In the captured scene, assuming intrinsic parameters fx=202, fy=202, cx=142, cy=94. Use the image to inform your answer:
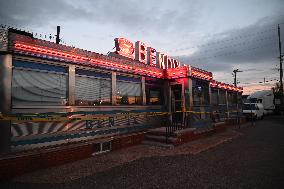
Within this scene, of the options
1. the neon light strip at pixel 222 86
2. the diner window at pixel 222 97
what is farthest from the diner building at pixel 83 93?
the diner window at pixel 222 97

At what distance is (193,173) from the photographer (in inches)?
232

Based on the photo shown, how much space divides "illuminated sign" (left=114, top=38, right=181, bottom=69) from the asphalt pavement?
255 inches

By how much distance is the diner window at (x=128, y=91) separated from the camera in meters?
9.95

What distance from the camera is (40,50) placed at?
282 inches

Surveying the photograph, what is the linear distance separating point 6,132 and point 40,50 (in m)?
2.95

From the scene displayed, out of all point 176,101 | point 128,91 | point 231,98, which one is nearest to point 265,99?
point 231,98

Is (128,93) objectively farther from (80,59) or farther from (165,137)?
(80,59)

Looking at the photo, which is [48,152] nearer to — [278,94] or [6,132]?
[6,132]

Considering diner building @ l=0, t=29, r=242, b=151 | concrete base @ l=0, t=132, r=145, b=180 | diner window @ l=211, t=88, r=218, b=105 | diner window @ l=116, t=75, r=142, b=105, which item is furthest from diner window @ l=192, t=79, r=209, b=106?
concrete base @ l=0, t=132, r=145, b=180

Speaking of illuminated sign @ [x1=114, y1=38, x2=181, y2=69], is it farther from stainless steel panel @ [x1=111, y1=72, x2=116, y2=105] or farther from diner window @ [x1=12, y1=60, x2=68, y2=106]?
diner window @ [x1=12, y1=60, x2=68, y2=106]

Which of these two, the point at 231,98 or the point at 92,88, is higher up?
the point at 92,88

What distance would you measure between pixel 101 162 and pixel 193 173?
3223 mm

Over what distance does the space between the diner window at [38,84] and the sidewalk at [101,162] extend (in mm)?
2358

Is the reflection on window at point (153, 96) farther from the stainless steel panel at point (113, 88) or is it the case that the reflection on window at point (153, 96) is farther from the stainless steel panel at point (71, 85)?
the stainless steel panel at point (71, 85)
